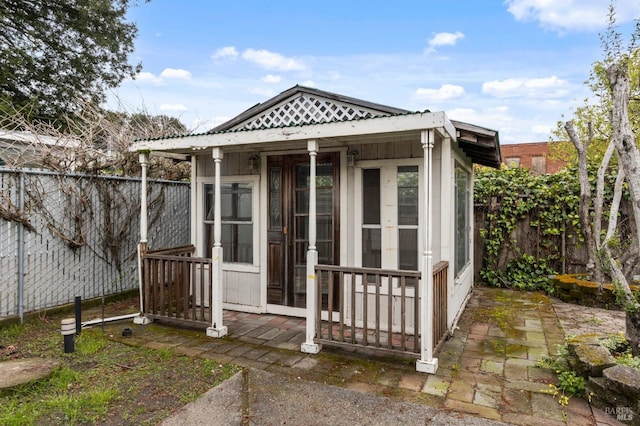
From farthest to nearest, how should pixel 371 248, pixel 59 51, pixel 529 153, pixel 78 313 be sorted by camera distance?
pixel 529 153 → pixel 59 51 → pixel 371 248 → pixel 78 313

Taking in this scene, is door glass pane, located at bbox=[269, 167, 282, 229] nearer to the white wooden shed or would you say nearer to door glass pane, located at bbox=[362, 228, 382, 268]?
the white wooden shed

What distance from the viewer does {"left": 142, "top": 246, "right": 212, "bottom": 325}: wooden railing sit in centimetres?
422

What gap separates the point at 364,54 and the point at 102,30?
7.63 meters

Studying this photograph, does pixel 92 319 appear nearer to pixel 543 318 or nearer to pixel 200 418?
pixel 200 418

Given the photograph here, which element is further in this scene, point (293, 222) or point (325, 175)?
point (293, 222)

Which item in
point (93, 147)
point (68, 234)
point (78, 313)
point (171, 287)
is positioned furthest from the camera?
point (93, 147)

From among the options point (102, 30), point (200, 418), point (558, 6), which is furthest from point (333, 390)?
point (102, 30)

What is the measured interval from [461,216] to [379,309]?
7.28 ft

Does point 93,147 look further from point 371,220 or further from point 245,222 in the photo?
point 371,220

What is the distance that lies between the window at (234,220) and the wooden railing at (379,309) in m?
1.28

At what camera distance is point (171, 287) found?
14.2ft

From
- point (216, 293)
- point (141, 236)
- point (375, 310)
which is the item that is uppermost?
point (141, 236)

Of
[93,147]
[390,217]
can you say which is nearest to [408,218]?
[390,217]

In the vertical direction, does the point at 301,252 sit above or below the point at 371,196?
below
